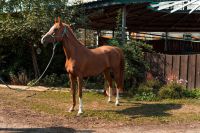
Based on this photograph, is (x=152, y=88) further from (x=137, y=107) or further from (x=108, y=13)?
(x=108, y=13)

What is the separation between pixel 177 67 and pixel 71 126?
6.23 metres

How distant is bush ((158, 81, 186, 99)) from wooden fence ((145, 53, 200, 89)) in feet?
2.53

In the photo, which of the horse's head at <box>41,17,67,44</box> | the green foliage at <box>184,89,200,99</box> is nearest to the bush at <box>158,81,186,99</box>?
the green foliage at <box>184,89,200,99</box>

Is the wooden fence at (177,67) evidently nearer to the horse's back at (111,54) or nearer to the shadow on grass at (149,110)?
the shadow on grass at (149,110)

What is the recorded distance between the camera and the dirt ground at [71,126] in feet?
26.7

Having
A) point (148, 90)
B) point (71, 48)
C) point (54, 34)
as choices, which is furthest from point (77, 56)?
point (148, 90)

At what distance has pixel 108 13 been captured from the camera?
16547mm

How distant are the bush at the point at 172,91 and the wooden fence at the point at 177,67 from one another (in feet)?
2.53

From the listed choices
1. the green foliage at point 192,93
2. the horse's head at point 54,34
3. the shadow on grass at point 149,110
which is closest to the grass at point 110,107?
the shadow on grass at point 149,110

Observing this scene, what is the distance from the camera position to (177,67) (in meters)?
13.4

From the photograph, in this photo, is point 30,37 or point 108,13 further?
point 108,13

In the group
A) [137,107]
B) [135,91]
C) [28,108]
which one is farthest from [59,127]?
[135,91]

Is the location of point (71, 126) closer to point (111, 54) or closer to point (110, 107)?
point (110, 107)

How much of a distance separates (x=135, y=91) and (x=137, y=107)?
223 cm
